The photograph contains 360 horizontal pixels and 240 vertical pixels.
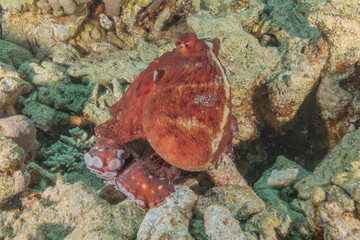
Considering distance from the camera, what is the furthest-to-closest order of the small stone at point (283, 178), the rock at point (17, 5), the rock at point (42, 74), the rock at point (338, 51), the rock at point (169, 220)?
the rock at point (17, 5), the rock at point (42, 74), the rock at point (338, 51), the small stone at point (283, 178), the rock at point (169, 220)

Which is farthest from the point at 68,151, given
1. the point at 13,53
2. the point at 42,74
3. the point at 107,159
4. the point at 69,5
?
the point at 69,5

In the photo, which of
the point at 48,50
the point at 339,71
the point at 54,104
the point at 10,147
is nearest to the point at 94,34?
the point at 48,50

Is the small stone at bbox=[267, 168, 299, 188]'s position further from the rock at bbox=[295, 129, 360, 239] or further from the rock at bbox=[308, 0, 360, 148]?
the rock at bbox=[308, 0, 360, 148]

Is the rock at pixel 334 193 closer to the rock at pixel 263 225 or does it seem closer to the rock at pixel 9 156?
the rock at pixel 263 225

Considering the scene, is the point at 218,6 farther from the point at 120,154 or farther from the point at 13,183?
the point at 13,183

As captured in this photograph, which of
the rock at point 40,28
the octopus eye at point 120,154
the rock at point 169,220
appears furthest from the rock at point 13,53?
the rock at point 169,220

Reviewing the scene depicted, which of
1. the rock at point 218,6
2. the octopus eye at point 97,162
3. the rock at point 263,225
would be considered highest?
the rock at point 218,6

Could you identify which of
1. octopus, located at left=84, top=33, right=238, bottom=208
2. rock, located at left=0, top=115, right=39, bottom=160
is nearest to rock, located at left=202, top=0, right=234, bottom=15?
octopus, located at left=84, top=33, right=238, bottom=208

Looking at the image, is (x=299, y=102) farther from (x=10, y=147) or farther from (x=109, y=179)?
(x=10, y=147)
